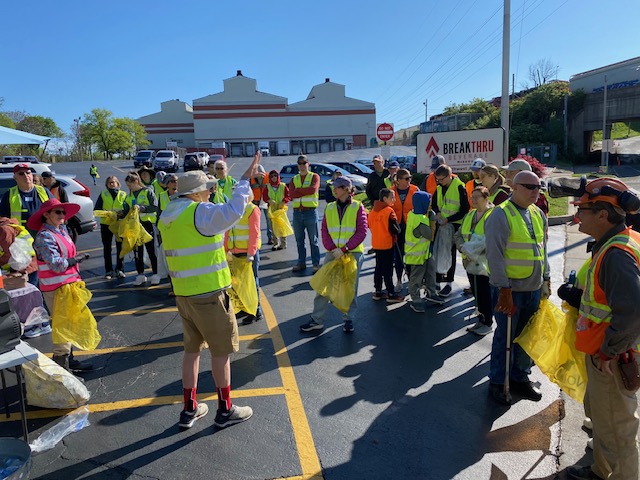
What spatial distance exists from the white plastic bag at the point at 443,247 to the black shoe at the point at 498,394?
269 centimetres

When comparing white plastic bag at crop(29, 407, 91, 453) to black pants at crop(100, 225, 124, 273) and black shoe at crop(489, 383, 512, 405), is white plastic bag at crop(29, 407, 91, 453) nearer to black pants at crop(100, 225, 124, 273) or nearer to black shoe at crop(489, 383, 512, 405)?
black shoe at crop(489, 383, 512, 405)

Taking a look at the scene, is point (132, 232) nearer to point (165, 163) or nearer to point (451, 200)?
point (451, 200)

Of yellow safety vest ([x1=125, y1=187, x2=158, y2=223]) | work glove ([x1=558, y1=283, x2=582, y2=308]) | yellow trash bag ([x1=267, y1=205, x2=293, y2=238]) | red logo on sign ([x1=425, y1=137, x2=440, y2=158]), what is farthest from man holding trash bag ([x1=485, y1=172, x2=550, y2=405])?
red logo on sign ([x1=425, y1=137, x2=440, y2=158])

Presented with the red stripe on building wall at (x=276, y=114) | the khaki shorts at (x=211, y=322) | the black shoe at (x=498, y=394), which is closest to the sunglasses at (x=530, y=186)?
the black shoe at (x=498, y=394)

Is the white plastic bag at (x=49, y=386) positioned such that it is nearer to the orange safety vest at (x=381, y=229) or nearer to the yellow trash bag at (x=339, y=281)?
the yellow trash bag at (x=339, y=281)

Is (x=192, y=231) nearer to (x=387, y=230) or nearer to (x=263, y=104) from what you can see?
(x=387, y=230)

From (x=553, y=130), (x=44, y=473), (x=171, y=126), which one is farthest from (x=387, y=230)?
(x=171, y=126)

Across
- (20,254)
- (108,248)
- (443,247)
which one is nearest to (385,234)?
(443,247)

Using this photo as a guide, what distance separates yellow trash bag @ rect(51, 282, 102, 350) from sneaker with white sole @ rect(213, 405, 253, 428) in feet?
5.42

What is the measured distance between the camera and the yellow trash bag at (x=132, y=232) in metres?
7.25

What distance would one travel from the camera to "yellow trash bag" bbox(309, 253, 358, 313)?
17.4ft

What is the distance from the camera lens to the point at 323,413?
3740 mm

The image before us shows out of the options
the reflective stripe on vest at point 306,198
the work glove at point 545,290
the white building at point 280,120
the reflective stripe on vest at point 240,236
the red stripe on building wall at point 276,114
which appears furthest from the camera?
the white building at point 280,120

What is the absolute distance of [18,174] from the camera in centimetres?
620
